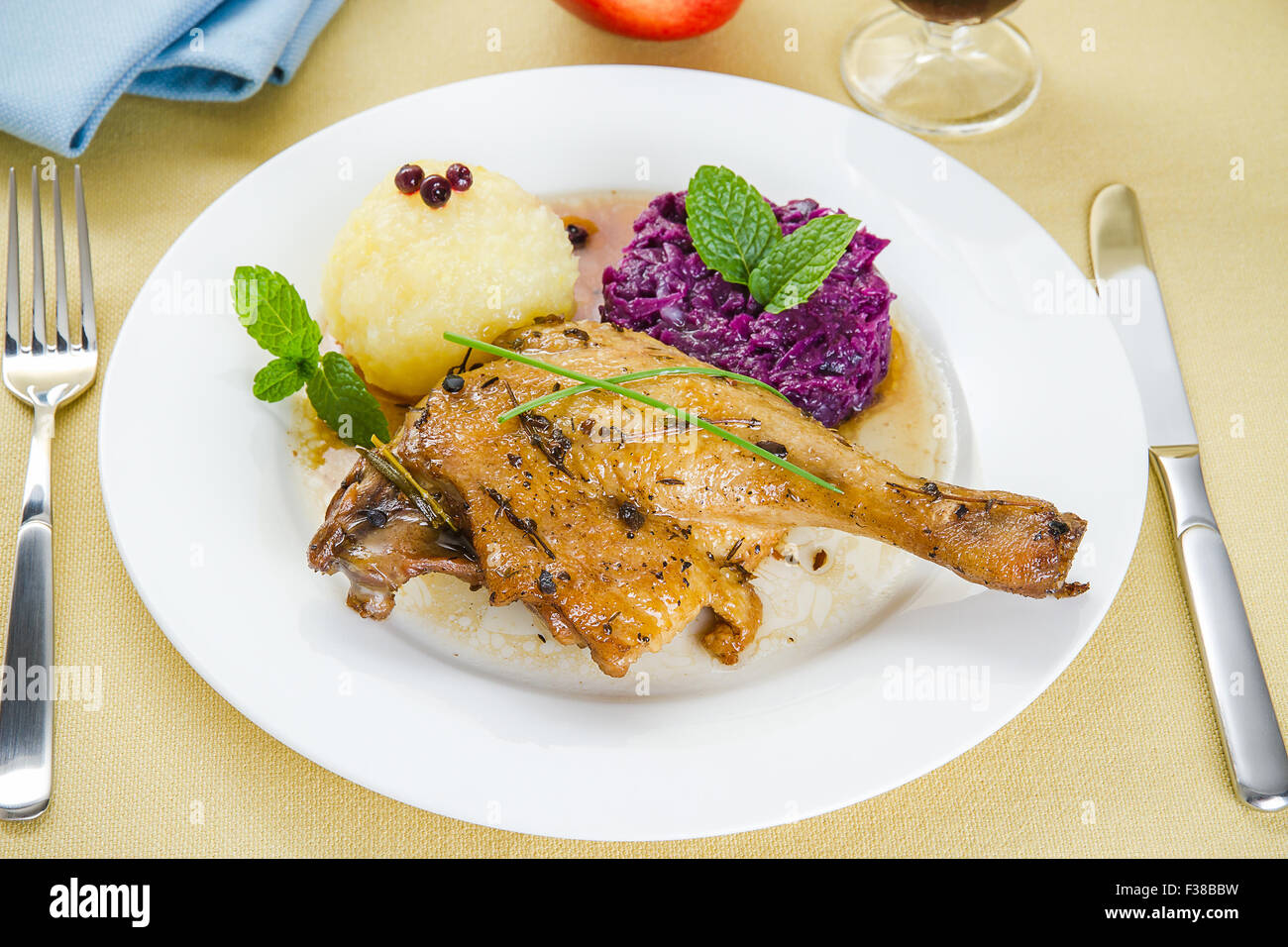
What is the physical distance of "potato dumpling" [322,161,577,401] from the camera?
2979 mm

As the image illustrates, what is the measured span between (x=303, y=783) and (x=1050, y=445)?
2166mm

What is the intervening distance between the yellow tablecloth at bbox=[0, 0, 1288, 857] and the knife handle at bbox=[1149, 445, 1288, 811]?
0.05 meters

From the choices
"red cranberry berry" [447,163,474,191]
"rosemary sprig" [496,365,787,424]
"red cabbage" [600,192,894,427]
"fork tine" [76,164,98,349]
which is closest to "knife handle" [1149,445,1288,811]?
"red cabbage" [600,192,894,427]

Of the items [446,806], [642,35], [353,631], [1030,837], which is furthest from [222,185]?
[1030,837]

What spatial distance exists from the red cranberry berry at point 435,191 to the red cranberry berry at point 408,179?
1.3 inches

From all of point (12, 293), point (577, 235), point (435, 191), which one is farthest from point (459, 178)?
point (12, 293)

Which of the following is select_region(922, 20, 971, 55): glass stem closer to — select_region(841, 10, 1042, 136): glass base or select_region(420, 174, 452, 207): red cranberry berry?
select_region(841, 10, 1042, 136): glass base

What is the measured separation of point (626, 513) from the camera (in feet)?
8.21

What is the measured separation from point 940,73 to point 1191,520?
75.6 inches

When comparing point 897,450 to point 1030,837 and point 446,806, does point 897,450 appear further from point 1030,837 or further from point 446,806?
point 446,806

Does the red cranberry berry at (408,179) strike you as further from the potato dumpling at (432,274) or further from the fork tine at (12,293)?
the fork tine at (12,293)

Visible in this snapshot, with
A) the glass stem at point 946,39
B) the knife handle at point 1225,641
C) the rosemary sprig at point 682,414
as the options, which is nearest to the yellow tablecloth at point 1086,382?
the knife handle at point 1225,641

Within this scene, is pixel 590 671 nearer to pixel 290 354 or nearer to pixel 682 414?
pixel 682 414

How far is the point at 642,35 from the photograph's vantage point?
394 centimetres
